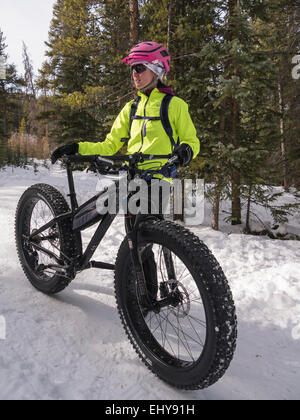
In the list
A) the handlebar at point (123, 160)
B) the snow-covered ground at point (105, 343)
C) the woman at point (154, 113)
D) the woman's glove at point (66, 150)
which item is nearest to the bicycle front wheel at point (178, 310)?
the snow-covered ground at point (105, 343)

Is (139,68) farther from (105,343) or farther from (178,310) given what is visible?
(105,343)

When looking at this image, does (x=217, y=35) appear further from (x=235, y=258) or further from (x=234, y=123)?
(x=235, y=258)

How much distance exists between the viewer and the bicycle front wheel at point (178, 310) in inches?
68.2

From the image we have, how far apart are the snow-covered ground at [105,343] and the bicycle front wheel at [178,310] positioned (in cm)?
18

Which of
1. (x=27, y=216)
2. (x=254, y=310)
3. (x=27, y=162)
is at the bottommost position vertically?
(x=254, y=310)

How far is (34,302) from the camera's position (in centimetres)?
299

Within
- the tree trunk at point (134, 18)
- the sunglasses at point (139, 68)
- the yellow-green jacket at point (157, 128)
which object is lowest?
the yellow-green jacket at point (157, 128)

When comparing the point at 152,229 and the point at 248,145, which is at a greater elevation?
the point at 248,145

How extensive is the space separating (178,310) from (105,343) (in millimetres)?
736

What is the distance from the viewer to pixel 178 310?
2295mm

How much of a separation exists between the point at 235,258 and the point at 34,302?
3283 millimetres

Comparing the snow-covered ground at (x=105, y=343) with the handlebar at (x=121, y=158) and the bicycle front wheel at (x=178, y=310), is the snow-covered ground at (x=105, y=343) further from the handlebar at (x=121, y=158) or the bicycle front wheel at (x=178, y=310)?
the handlebar at (x=121, y=158)

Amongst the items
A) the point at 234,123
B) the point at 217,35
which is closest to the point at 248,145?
the point at 234,123


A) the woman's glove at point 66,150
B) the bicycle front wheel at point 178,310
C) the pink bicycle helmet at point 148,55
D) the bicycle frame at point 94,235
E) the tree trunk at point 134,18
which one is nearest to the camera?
the bicycle front wheel at point 178,310
